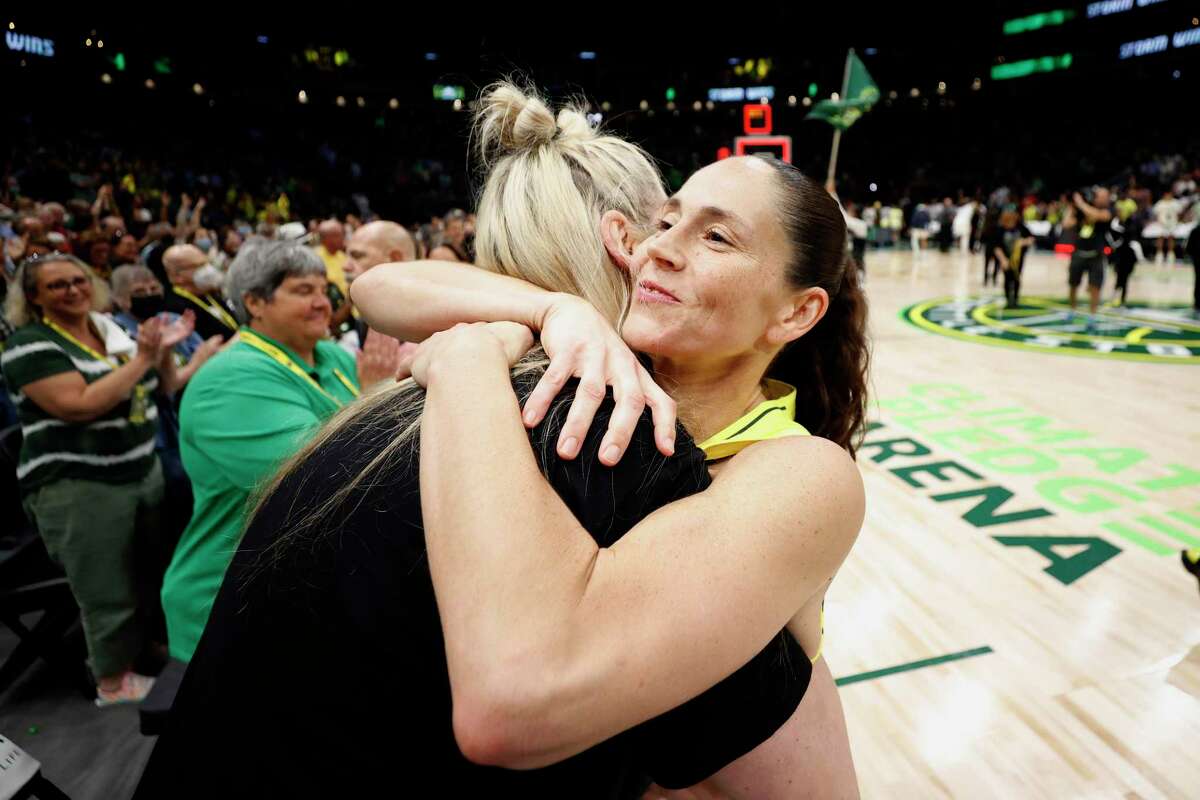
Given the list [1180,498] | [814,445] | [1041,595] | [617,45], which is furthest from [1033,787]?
[617,45]

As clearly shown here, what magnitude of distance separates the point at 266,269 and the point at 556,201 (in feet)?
5.30

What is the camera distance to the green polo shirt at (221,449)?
1.88 metres

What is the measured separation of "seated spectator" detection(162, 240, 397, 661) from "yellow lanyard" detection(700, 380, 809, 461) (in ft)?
3.39

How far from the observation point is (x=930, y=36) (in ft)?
94.8

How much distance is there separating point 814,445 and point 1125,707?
2.14 metres

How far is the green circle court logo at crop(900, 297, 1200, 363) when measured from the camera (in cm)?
706

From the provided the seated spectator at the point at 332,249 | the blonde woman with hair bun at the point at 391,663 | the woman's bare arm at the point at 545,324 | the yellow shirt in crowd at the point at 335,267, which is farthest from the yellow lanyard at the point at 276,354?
the seated spectator at the point at 332,249

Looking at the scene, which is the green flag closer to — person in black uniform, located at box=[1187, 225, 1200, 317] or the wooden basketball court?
the wooden basketball court

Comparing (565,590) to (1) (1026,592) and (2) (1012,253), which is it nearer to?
(1) (1026,592)

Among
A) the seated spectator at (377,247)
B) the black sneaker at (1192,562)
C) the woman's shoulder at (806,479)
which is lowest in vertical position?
the black sneaker at (1192,562)

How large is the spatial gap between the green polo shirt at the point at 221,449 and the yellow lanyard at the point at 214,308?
2433 millimetres

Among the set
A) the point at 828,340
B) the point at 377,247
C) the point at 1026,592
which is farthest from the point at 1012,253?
the point at 828,340

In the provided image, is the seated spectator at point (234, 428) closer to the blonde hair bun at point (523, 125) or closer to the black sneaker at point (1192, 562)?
the blonde hair bun at point (523, 125)

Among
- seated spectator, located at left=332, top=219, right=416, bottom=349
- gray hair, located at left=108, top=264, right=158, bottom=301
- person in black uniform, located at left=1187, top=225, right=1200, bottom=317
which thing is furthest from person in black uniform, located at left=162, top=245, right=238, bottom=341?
person in black uniform, located at left=1187, top=225, right=1200, bottom=317
